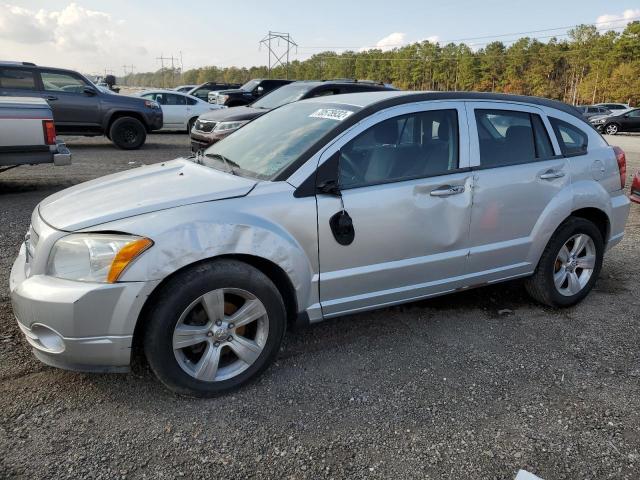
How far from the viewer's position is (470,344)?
3.47 meters

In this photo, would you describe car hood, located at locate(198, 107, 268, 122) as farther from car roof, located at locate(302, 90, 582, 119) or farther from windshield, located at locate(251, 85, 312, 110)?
car roof, located at locate(302, 90, 582, 119)

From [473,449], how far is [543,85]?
240ft

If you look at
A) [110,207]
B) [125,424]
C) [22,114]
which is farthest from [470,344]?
[22,114]

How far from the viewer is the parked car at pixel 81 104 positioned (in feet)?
35.1

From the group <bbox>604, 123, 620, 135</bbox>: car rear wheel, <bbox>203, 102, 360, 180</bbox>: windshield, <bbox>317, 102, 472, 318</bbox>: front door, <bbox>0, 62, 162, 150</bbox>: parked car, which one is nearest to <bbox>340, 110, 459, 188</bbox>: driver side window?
<bbox>317, 102, 472, 318</bbox>: front door

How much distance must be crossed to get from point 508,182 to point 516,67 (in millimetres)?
78274

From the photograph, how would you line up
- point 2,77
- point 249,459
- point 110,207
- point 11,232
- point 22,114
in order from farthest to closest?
point 2,77, point 22,114, point 11,232, point 110,207, point 249,459

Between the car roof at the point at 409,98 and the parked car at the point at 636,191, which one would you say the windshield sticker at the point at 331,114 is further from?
the parked car at the point at 636,191

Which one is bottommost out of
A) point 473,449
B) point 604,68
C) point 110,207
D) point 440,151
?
point 473,449

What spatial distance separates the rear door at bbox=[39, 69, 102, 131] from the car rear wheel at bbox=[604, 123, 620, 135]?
989 inches

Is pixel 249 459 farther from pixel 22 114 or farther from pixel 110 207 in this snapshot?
pixel 22 114

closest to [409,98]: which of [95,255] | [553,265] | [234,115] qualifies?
[553,265]

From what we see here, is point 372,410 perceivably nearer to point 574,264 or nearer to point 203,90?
point 574,264

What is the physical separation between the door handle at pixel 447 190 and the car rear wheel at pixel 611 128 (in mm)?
27648
